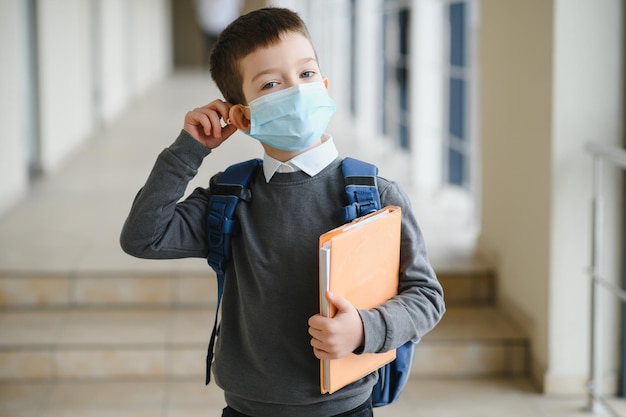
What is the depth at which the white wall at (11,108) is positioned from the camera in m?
5.69

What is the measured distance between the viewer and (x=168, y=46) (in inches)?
877

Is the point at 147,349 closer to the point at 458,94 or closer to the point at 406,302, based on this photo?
the point at 406,302

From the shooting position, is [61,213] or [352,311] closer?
[352,311]

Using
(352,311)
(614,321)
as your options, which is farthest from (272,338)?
(614,321)

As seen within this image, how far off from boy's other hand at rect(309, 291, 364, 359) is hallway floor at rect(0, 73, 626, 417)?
2.11m

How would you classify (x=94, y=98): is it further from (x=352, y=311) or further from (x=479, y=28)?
(x=352, y=311)

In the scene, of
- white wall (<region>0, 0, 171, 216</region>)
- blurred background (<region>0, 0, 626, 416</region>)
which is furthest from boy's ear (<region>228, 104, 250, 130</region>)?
white wall (<region>0, 0, 171, 216</region>)

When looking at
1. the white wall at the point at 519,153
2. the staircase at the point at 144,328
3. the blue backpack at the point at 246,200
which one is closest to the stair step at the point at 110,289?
the staircase at the point at 144,328

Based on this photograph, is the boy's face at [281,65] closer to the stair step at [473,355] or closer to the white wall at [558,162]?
the white wall at [558,162]

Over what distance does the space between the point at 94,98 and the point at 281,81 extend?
8589mm

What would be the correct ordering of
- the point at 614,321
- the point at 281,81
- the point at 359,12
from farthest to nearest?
1. the point at 359,12
2. the point at 614,321
3. the point at 281,81

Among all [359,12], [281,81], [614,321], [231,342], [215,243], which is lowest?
[614,321]

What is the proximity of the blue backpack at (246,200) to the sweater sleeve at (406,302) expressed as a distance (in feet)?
0.17

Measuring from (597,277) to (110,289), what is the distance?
2.06 meters
